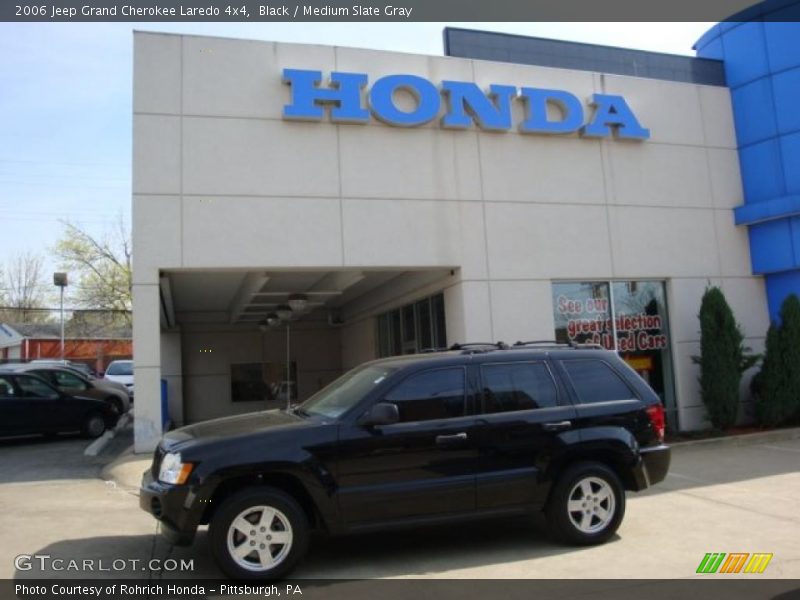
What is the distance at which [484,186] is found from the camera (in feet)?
41.8

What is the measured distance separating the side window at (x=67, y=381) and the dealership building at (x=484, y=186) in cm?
252

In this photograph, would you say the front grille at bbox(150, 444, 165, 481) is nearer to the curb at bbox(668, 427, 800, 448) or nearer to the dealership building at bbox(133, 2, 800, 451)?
the dealership building at bbox(133, 2, 800, 451)

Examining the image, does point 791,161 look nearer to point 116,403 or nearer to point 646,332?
point 646,332

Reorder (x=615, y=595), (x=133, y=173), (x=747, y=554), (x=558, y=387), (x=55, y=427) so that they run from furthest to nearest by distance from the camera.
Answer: (x=55, y=427)
(x=133, y=173)
(x=558, y=387)
(x=747, y=554)
(x=615, y=595)

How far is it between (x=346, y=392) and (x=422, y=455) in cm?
101

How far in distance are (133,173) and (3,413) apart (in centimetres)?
636

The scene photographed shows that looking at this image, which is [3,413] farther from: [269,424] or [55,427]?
[269,424]

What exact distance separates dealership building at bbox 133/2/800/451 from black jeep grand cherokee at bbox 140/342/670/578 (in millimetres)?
5410

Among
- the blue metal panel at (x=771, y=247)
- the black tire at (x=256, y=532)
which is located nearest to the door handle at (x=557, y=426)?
the black tire at (x=256, y=532)

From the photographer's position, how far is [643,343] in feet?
44.8

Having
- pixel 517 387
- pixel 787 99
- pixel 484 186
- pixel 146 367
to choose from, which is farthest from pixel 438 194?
pixel 787 99

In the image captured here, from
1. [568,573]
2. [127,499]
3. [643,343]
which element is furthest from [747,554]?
[643,343]

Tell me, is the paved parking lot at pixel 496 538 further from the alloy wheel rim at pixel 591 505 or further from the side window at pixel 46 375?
the side window at pixel 46 375

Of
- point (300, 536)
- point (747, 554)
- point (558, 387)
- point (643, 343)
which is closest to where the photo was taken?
point (300, 536)
